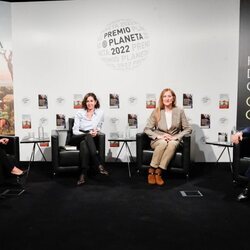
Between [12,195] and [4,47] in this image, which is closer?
[12,195]

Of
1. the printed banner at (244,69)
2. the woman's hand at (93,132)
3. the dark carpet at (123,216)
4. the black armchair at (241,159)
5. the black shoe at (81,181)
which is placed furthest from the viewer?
the printed banner at (244,69)

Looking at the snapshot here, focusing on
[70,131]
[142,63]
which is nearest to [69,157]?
[70,131]

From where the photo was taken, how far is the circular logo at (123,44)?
4766mm

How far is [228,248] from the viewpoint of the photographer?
2123 millimetres

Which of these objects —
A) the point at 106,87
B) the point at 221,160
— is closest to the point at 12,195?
the point at 106,87

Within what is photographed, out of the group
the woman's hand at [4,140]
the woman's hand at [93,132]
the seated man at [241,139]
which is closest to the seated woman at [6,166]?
the woman's hand at [4,140]

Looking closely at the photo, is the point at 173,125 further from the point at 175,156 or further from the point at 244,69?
the point at 244,69

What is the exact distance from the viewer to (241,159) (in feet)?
11.2

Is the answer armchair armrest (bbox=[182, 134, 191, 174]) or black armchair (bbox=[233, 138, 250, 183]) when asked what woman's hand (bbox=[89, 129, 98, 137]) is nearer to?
armchair armrest (bbox=[182, 134, 191, 174])

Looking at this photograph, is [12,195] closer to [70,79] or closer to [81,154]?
[81,154]

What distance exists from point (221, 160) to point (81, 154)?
240 centimetres

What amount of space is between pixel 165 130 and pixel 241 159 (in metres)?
1.12

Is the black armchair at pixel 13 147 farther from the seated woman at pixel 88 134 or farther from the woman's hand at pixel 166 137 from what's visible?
the woman's hand at pixel 166 137

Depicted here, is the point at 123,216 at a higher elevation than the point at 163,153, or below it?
below
